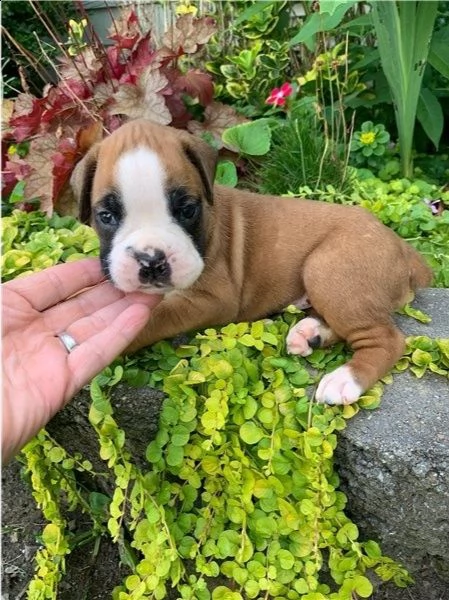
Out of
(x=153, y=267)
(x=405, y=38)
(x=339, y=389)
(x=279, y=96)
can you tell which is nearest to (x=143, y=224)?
(x=153, y=267)

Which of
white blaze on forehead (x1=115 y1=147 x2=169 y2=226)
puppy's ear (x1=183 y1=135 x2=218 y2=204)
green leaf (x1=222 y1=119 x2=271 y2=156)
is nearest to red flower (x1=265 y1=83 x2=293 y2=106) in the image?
green leaf (x1=222 y1=119 x2=271 y2=156)

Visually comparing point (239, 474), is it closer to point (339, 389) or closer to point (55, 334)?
point (339, 389)

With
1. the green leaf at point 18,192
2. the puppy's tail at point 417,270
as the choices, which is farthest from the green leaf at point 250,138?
the puppy's tail at point 417,270

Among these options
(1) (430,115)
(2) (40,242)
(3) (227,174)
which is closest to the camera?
(2) (40,242)

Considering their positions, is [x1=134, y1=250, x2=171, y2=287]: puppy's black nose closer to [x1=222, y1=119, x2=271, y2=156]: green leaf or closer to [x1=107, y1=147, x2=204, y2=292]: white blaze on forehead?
[x1=107, y1=147, x2=204, y2=292]: white blaze on forehead

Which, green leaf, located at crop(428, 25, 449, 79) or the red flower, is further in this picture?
the red flower

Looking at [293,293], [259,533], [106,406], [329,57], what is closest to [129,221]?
[106,406]

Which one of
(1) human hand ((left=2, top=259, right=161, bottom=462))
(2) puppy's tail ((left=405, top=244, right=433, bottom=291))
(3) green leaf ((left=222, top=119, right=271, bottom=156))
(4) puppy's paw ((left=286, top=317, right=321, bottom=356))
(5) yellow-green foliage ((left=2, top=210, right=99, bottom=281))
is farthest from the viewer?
(3) green leaf ((left=222, top=119, right=271, bottom=156))
